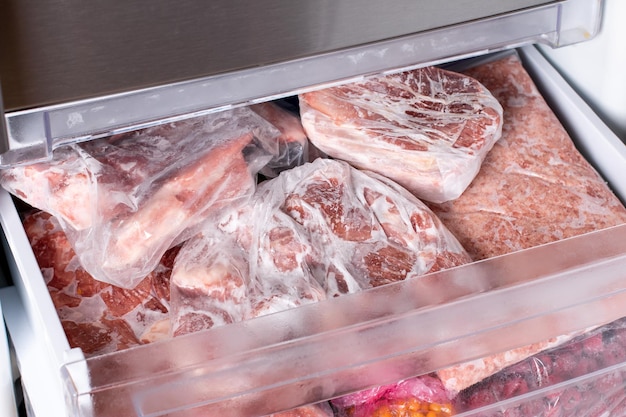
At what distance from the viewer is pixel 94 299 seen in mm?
954

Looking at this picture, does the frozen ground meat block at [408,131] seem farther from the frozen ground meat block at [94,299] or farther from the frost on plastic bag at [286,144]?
the frozen ground meat block at [94,299]

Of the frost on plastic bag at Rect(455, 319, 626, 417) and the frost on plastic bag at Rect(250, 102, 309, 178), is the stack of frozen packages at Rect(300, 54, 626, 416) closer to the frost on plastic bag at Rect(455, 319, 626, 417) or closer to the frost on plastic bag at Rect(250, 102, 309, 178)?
the frost on plastic bag at Rect(250, 102, 309, 178)

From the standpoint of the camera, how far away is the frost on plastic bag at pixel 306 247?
89 centimetres

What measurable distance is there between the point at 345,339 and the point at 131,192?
307mm

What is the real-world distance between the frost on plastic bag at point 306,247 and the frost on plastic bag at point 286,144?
1.8 inches

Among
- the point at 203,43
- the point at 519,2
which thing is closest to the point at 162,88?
the point at 203,43

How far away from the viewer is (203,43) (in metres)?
0.78

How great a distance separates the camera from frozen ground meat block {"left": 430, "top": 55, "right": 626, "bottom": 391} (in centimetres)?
101

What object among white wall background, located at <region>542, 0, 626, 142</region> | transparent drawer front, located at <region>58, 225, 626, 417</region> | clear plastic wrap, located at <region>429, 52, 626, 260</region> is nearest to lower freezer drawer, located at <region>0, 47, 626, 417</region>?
transparent drawer front, located at <region>58, 225, 626, 417</region>

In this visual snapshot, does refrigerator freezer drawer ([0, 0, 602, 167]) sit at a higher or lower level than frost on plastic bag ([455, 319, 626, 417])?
higher

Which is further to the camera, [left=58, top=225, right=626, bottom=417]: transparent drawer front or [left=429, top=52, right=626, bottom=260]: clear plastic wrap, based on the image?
[left=429, top=52, right=626, bottom=260]: clear plastic wrap

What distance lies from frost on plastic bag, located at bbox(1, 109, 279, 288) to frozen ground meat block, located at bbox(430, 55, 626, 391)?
0.29 meters

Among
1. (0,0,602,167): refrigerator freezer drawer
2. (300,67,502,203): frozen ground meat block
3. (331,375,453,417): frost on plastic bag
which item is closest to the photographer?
(0,0,602,167): refrigerator freezer drawer

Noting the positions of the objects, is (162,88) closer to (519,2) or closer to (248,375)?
(248,375)
